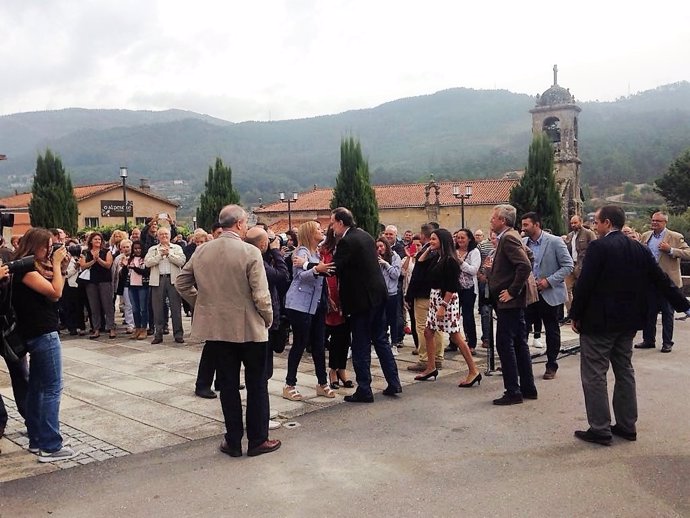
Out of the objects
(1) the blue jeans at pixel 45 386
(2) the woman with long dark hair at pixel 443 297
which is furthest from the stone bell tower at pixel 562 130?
(1) the blue jeans at pixel 45 386

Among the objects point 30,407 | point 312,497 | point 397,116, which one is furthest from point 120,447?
point 397,116

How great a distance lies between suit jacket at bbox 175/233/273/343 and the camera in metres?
4.91


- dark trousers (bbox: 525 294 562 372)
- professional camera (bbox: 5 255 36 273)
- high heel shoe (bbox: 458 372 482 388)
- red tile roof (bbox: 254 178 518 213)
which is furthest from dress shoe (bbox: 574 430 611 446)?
red tile roof (bbox: 254 178 518 213)

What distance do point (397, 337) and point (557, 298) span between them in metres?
2.61

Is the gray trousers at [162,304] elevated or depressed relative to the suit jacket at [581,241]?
depressed

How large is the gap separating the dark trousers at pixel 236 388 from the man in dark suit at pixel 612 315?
8.32 feet

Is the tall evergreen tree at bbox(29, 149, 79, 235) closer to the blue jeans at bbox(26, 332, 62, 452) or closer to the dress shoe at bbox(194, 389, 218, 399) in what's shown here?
the dress shoe at bbox(194, 389, 218, 399)

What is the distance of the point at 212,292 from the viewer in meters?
4.95

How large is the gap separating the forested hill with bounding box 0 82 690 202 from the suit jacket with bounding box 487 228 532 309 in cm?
9774

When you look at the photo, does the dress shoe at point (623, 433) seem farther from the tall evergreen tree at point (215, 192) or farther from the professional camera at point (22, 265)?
the tall evergreen tree at point (215, 192)

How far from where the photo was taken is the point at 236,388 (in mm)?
5066

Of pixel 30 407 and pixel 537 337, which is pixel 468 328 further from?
pixel 30 407

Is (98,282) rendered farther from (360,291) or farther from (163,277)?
(360,291)

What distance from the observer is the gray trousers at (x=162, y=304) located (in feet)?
33.3
